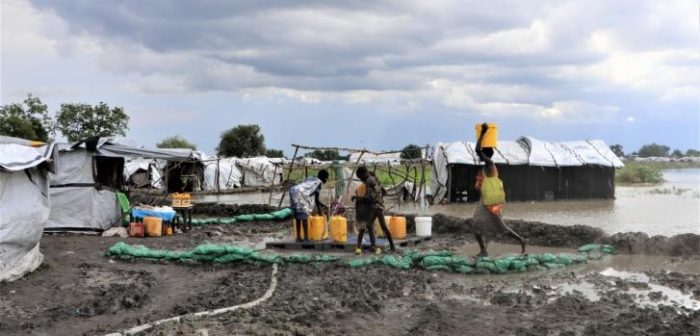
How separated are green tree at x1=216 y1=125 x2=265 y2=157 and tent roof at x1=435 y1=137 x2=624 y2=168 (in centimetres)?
3618

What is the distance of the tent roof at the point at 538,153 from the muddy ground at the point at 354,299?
13.3 meters

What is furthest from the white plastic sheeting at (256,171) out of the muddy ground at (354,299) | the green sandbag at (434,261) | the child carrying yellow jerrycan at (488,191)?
the green sandbag at (434,261)

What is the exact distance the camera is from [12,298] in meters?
7.64

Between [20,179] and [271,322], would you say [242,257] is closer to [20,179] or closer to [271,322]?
[20,179]

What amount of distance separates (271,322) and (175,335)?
3.07ft

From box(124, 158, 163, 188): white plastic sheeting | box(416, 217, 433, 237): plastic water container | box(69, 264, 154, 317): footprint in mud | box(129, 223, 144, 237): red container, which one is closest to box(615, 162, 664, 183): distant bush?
box(124, 158, 163, 188): white plastic sheeting

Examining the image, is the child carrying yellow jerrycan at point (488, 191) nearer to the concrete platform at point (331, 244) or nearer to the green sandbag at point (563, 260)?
the green sandbag at point (563, 260)

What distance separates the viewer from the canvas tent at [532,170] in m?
24.0

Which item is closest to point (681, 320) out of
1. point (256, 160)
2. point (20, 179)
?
point (20, 179)

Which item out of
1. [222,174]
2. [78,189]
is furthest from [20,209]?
[222,174]

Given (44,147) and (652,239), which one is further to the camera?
(652,239)

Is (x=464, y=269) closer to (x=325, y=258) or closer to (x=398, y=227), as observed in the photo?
(x=325, y=258)

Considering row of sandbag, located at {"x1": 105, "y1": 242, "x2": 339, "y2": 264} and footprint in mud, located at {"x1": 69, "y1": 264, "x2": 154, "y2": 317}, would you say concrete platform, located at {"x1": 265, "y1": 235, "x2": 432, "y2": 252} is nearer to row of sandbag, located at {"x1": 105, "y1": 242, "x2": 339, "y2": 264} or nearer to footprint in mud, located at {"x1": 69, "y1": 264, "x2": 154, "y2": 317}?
row of sandbag, located at {"x1": 105, "y1": 242, "x2": 339, "y2": 264}

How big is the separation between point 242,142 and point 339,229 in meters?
48.6
